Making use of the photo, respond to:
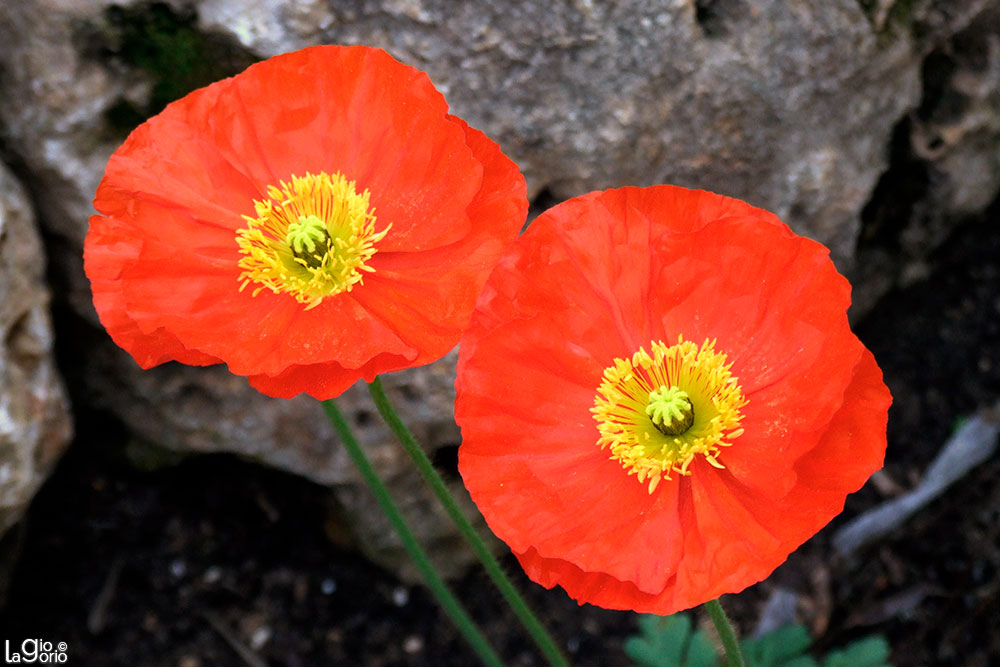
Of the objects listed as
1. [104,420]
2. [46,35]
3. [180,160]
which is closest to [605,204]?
[180,160]

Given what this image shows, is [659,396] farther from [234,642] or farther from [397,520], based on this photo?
[234,642]

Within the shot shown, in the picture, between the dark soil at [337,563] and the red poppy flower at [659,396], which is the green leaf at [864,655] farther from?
the red poppy flower at [659,396]

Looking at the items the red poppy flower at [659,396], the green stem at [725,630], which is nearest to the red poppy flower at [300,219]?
the red poppy flower at [659,396]

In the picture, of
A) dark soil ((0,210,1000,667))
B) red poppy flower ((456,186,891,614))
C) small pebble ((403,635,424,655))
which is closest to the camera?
red poppy flower ((456,186,891,614))

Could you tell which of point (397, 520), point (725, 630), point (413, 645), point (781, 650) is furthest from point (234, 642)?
point (725, 630)

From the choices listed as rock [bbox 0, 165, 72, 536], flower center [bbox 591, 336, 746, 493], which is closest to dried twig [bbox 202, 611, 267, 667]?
rock [bbox 0, 165, 72, 536]

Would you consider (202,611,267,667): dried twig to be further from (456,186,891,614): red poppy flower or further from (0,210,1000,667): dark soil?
(456,186,891,614): red poppy flower

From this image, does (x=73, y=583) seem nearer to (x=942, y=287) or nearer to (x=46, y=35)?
(x=46, y=35)
